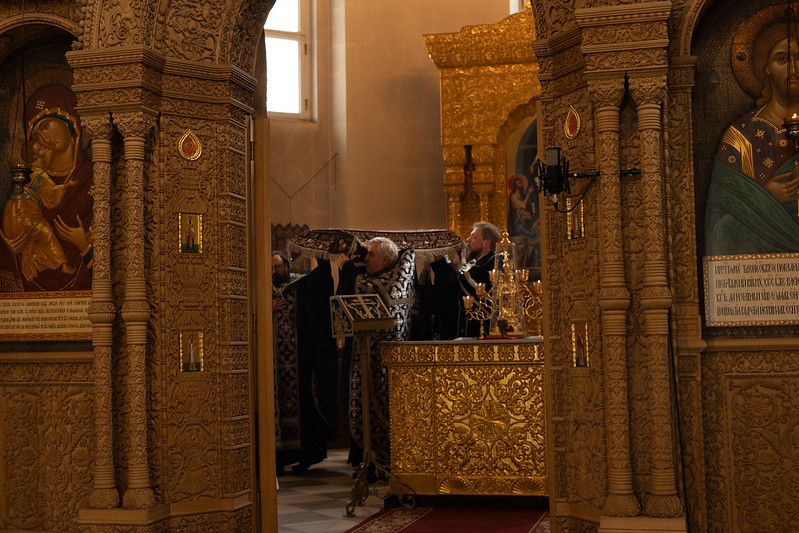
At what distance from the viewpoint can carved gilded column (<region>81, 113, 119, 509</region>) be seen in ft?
19.1

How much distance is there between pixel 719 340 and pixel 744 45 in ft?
5.14

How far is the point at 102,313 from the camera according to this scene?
587 centimetres

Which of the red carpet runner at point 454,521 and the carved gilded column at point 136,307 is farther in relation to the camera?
the red carpet runner at point 454,521

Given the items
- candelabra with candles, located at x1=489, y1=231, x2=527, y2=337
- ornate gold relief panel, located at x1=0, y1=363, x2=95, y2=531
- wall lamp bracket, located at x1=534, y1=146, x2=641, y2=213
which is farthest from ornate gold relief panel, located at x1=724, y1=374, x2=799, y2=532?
ornate gold relief panel, located at x1=0, y1=363, x2=95, y2=531

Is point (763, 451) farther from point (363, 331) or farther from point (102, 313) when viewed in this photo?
point (102, 313)

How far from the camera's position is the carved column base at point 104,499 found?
5.79 meters

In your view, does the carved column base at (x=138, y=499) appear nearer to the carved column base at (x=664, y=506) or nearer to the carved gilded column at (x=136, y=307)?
the carved gilded column at (x=136, y=307)

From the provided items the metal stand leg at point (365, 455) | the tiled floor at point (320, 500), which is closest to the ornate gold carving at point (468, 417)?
the metal stand leg at point (365, 455)

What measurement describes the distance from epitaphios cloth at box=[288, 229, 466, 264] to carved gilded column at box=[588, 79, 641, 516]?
351 cm

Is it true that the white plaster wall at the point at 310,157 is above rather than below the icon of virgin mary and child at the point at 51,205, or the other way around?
above

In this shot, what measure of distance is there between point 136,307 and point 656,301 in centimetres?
284

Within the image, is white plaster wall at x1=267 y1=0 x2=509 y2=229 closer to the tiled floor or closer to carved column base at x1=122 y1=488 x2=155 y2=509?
the tiled floor

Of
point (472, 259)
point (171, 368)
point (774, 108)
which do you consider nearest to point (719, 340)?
point (774, 108)

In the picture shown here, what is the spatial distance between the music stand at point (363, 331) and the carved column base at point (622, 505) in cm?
240
